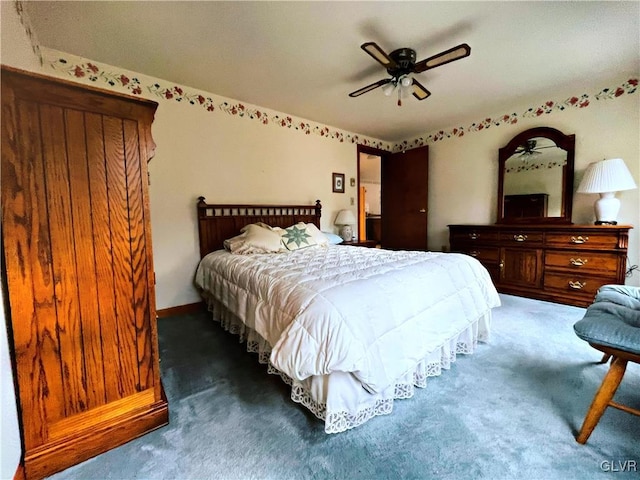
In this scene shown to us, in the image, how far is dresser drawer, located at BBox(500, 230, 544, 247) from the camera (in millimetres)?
3072

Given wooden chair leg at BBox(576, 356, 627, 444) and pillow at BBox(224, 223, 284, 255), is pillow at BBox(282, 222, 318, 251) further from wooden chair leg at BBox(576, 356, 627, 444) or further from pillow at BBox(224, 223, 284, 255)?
wooden chair leg at BBox(576, 356, 627, 444)

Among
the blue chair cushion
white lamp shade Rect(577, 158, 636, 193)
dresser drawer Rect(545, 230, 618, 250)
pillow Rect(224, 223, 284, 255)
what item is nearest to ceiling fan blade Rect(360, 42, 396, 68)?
pillow Rect(224, 223, 284, 255)

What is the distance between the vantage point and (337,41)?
6.73 feet

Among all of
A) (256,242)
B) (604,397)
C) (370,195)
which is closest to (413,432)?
(604,397)

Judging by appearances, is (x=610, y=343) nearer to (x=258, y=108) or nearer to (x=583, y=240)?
(x=583, y=240)

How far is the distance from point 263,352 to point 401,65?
239 cm

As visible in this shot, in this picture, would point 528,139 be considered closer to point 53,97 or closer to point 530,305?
point 530,305

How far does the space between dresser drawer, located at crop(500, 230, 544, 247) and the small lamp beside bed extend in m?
1.94

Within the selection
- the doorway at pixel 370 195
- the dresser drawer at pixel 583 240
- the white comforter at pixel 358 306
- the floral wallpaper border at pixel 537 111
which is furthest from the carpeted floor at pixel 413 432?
the doorway at pixel 370 195

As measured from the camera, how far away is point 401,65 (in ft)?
7.10

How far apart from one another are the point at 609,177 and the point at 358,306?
3042 mm

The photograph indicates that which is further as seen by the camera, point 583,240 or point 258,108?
point 258,108

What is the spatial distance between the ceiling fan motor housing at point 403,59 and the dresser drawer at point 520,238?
228 cm

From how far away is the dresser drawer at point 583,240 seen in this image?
263 centimetres
